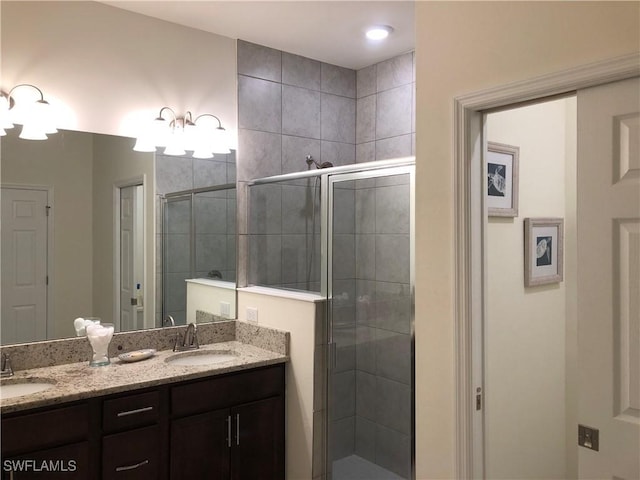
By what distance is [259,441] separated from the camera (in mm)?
2799

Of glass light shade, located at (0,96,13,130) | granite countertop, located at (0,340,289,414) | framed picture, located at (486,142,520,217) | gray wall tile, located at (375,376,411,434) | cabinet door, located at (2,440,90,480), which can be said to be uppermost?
glass light shade, located at (0,96,13,130)

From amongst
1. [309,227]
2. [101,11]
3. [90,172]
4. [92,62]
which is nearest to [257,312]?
[309,227]

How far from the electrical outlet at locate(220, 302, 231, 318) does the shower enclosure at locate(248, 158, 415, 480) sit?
465 millimetres

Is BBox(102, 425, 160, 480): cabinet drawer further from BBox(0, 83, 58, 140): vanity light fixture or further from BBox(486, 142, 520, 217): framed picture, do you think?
BBox(486, 142, 520, 217): framed picture

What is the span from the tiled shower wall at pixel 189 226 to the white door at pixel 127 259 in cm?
14

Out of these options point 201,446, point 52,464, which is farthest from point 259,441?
point 52,464

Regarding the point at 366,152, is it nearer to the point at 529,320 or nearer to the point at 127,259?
the point at 529,320

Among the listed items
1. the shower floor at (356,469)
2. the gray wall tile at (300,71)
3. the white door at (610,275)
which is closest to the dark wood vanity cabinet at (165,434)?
the shower floor at (356,469)

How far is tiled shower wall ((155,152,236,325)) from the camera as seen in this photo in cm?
293

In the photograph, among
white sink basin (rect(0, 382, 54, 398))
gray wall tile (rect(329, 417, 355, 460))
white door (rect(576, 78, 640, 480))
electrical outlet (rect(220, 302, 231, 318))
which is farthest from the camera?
electrical outlet (rect(220, 302, 231, 318))

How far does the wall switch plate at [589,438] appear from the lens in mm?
1535

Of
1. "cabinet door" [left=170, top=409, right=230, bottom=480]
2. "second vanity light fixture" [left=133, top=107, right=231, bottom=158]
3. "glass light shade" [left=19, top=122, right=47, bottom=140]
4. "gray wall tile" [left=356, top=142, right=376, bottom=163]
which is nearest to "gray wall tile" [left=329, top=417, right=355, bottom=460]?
"cabinet door" [left=170, top=409, right=230, bottom=480]

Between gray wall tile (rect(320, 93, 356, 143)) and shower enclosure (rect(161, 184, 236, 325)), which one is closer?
shower enclosure (rect(161, 184, 236, 325))

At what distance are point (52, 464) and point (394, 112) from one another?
9.34ft
